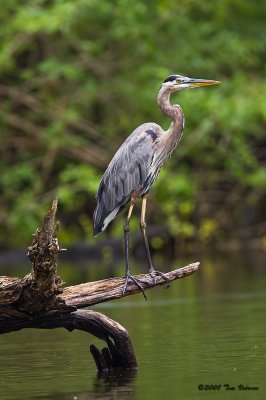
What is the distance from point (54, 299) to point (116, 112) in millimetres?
19267

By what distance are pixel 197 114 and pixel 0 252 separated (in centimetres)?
541

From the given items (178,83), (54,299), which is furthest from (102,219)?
(54,299)

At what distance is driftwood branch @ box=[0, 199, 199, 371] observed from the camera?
779 cm

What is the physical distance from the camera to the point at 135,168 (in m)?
10.7

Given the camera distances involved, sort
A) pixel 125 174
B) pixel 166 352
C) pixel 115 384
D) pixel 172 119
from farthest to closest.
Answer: pixel 172 119 → pixel 125 174 → pixel 166 352 → pixel 115 384

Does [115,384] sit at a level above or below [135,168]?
below

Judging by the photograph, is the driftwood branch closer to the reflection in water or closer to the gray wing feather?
the reflection in water

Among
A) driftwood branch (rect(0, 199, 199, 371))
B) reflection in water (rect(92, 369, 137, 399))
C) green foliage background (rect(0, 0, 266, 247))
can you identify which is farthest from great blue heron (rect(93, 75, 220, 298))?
green foliage background (rect(0, 0, 266, 247))

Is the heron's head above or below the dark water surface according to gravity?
above

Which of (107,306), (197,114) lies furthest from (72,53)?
(107,306)

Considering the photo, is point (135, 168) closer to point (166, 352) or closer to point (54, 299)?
point (166, 352)

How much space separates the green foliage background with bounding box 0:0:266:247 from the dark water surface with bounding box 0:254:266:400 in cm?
877

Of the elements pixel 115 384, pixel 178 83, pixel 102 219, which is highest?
pixel 178 83

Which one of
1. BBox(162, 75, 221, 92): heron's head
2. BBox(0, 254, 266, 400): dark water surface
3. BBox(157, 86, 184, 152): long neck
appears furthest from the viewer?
BBox(162, 75, 221, 92): heron's head
